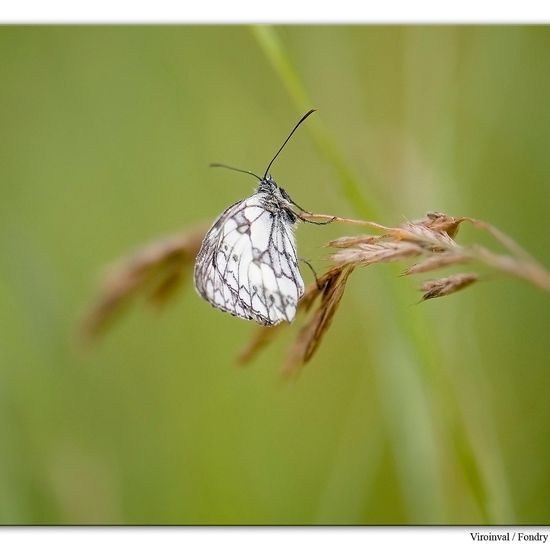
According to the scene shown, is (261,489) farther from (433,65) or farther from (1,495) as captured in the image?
(433,65)

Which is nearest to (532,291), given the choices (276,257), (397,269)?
(397,269)

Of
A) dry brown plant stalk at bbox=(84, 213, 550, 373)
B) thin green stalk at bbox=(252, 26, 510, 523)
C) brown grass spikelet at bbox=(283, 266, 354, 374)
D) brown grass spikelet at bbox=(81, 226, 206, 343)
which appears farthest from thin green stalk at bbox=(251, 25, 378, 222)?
brown grass spikelet at bbox=(81, 226, 206, 343)

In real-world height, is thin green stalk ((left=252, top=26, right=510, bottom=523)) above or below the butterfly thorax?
below

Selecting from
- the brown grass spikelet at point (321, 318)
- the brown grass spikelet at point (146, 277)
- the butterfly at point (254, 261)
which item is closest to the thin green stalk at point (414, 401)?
the butterfly at point (254, 261)

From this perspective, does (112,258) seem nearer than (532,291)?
No

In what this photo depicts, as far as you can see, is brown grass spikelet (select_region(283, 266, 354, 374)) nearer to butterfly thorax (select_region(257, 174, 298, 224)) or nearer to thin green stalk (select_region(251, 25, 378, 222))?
thin green stalk (select_region(251, 25, 378, 222))

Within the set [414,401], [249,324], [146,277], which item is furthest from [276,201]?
[249,324]
